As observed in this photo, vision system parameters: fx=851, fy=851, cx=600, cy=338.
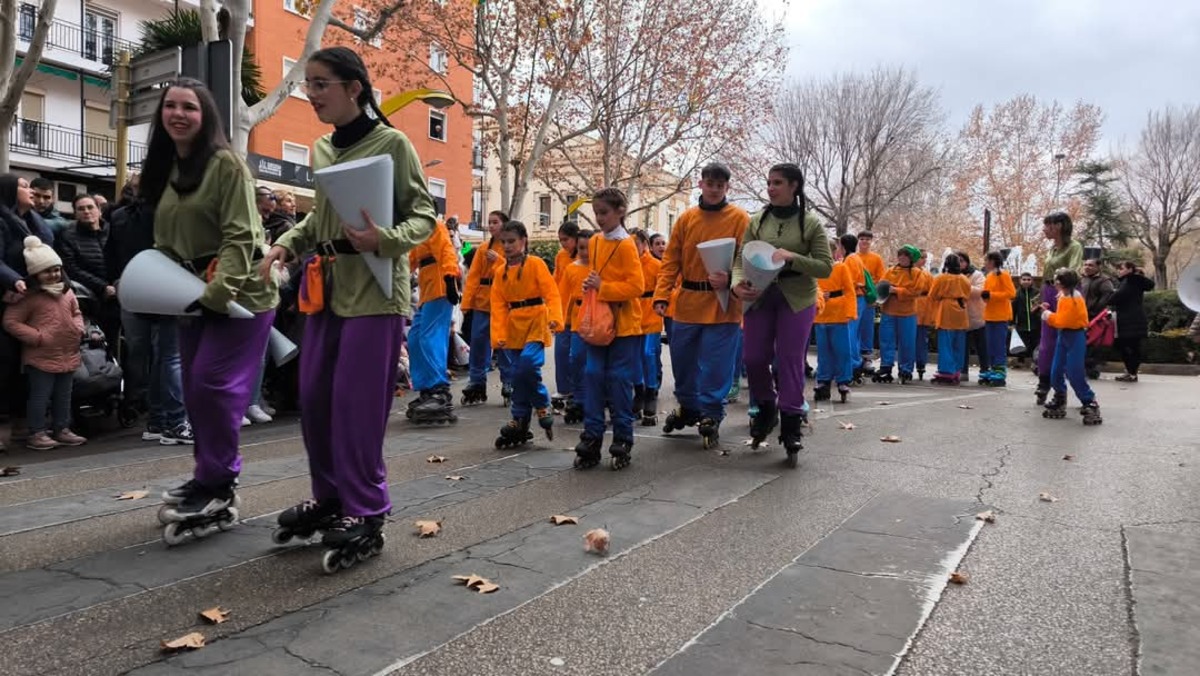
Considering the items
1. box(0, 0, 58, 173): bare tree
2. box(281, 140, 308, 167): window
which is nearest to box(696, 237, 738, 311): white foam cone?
box(0, 0, 58, 173): bare tree

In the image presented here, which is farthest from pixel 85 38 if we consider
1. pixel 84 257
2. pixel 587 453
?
pixel 587 453

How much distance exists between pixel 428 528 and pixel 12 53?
28.0 ft

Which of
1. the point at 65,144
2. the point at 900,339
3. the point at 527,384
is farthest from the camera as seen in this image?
the point at 65,144

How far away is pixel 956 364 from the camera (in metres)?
12.8

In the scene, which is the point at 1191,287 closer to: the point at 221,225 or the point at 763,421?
the point at 763,421

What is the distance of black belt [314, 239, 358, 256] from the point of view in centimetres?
347

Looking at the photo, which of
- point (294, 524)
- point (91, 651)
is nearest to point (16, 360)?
point (294, 524)

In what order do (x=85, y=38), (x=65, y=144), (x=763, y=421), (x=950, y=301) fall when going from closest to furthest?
(x=763, y=421)
(x=950, y=301)
(x=65, y=144)
(x=85, y=38)

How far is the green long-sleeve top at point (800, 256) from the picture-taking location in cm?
580

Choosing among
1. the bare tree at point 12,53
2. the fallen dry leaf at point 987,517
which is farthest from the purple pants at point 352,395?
the bare tree at point 12,53

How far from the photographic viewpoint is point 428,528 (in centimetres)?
396

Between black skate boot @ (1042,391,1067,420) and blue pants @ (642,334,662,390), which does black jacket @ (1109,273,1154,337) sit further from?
blue pants @ (642,334,662,390)

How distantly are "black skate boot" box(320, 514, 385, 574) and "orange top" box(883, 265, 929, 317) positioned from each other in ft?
35.0

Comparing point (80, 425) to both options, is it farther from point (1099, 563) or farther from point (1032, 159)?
point (1032, 159)
